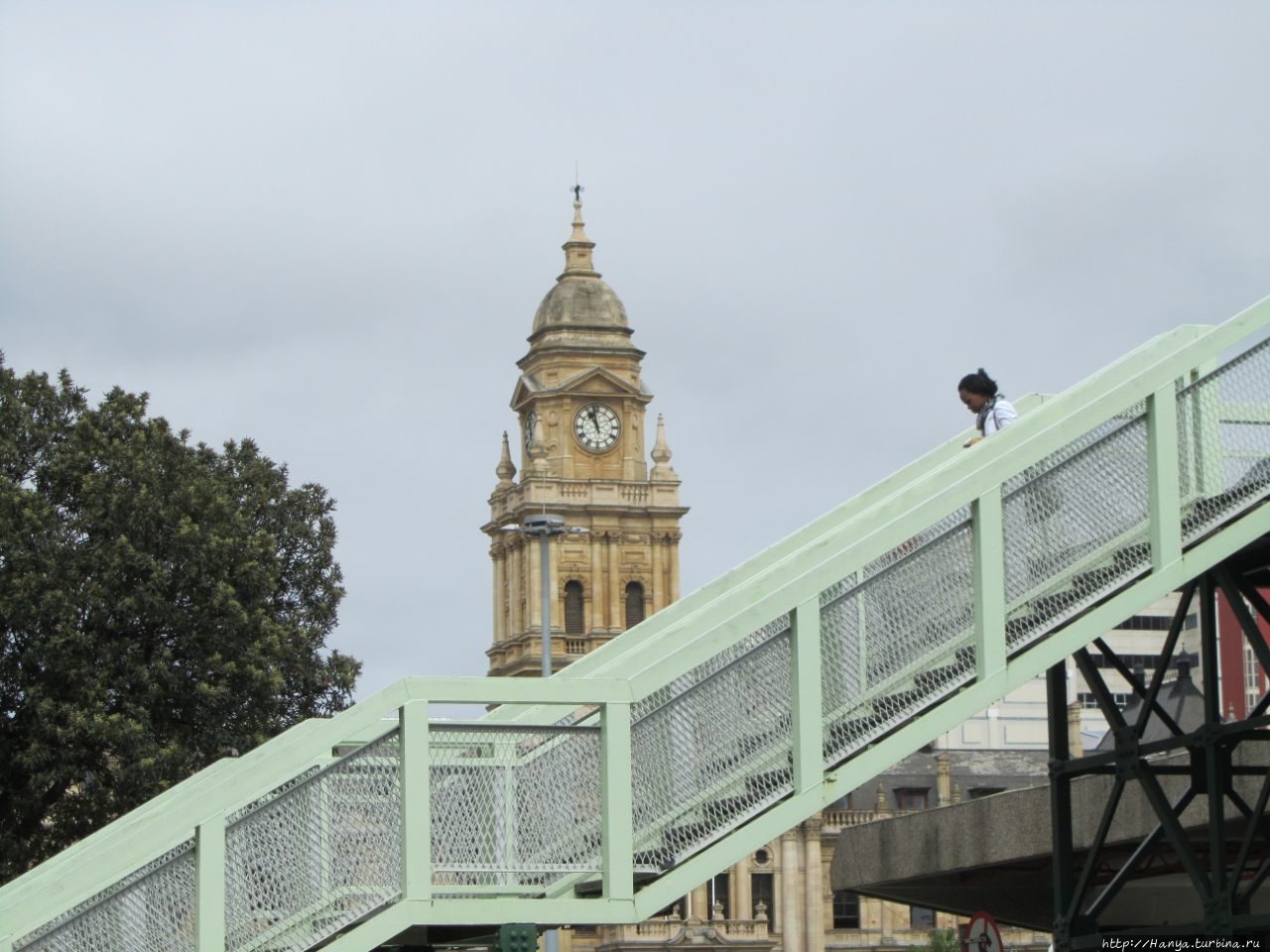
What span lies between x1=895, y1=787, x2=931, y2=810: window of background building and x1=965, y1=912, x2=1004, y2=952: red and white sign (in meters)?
95.6

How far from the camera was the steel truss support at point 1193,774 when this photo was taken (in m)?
14.8

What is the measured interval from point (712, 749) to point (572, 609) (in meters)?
139

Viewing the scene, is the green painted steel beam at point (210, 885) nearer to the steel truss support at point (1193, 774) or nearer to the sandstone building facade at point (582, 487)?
the steel truss support at point (1193, 774)

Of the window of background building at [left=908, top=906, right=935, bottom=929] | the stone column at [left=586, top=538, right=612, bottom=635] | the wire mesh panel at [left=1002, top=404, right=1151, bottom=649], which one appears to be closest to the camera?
the wire mesh panel at [left=1002, top=404, right=1151, bottom=649]

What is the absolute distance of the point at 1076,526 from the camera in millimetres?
13773

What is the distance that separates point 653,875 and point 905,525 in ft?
7.07

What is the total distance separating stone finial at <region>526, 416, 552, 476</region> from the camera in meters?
152

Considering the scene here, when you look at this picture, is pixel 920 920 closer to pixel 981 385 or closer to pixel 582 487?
pixel 582 487

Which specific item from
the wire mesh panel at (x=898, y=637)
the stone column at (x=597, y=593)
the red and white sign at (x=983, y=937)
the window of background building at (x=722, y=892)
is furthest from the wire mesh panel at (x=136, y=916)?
the stone column at (x=597, y=593)

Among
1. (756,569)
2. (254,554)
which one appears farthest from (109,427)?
(756,569)

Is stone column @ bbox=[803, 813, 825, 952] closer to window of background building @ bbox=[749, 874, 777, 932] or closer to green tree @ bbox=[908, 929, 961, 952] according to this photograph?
window of background building @ bbox=[749, 874, 777, 932]

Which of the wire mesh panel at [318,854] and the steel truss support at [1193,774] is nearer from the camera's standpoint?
the wire mesh panel at [318,854]

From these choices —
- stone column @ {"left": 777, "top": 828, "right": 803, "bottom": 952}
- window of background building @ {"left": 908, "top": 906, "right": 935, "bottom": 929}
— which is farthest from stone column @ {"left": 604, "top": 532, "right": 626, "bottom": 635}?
window of background building @ {"left": 908, "top": 906, "right": 935, "bottom": 929}

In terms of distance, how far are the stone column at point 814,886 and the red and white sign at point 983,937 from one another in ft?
314
